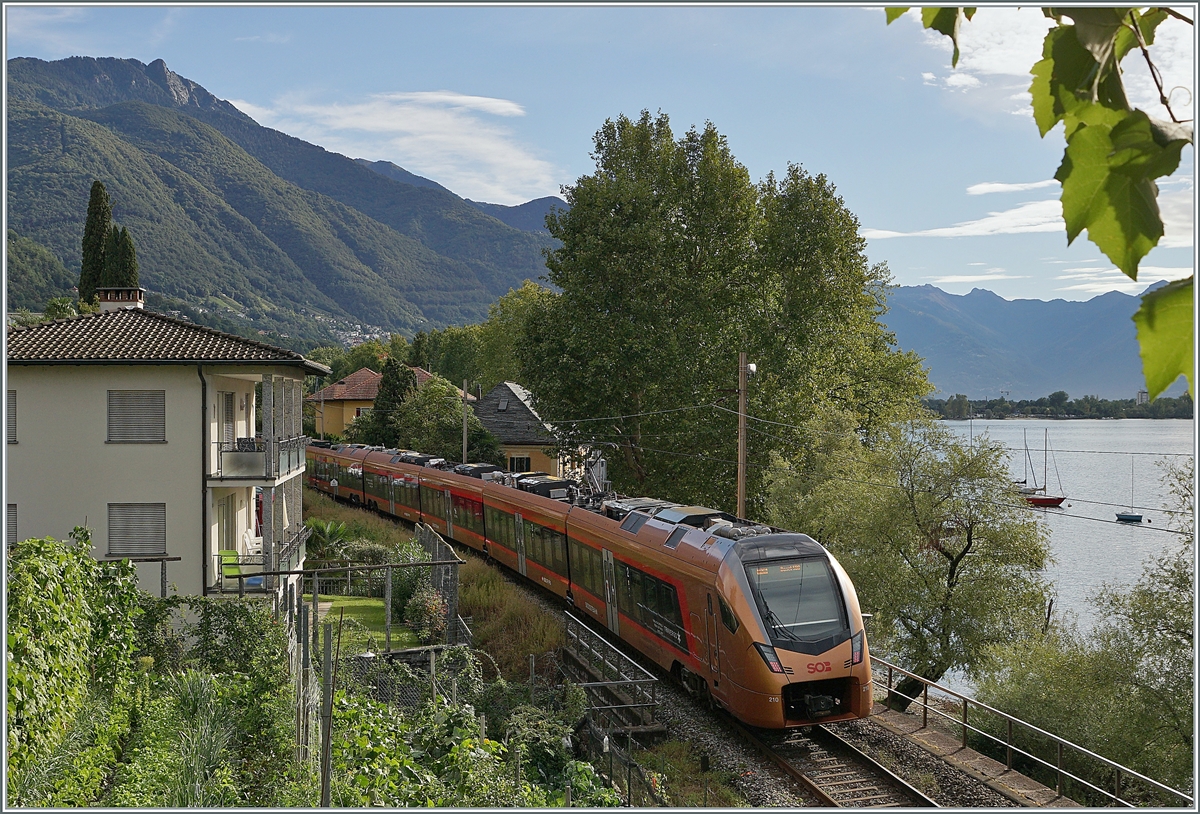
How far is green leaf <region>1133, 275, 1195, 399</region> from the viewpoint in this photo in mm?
1094

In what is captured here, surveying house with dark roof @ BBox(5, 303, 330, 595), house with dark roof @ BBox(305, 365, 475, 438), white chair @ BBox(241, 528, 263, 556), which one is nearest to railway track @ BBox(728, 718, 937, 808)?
house with dark roof @ BBox(5, 303, 330, 595)

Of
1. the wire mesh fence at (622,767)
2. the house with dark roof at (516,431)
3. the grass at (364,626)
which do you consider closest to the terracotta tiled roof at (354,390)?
the house with dark roof at (516,431)

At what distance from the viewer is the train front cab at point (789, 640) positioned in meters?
13.2

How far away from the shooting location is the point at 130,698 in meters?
11.3

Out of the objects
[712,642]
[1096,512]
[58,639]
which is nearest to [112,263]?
[58,639]

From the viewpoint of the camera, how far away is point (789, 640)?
13289 millimetres

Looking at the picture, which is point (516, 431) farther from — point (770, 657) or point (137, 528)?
point (770, 657)

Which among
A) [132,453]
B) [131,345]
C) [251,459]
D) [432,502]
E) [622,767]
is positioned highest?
[131,345]

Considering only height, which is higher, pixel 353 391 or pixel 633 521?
pixel 353 391

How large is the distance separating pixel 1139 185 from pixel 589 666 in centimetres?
1665

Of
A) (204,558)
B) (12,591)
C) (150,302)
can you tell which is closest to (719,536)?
(12,591)

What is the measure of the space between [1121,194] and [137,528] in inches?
818

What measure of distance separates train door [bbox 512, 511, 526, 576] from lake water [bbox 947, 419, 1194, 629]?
1219cm

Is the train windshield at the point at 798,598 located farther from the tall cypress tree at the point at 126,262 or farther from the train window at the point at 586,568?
the tall cypress tree at the point at 126,262
